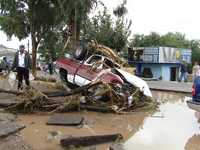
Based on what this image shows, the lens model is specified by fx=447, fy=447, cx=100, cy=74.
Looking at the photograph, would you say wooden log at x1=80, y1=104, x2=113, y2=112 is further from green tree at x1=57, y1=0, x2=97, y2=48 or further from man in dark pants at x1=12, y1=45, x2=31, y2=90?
green tree at x1=57, y1=0, x2=97, y2=48

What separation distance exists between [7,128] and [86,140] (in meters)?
1.76

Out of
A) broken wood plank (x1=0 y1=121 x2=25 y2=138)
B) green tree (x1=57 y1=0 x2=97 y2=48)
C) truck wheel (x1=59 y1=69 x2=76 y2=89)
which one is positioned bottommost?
broken wood plank (x1=0 y1=121 x2=25 y2=138)

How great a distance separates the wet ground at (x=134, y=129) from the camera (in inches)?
362

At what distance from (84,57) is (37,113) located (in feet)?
15.9

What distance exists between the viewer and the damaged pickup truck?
14.4 m

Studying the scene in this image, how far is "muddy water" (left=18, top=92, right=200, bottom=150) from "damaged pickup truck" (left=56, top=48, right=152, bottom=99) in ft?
3.33

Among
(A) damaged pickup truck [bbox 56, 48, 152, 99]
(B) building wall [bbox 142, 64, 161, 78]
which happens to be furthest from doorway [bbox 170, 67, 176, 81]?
(A) damaged pickup truck [bbox 56, 48, 152, 99]

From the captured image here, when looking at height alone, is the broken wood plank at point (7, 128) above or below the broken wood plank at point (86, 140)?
above

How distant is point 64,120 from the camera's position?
37.1 ft

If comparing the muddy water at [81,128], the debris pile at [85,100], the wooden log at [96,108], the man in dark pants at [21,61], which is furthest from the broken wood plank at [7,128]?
the man in dark pants at [21,61]

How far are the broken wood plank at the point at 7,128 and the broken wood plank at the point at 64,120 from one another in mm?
1134

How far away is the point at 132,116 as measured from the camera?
13.5 m

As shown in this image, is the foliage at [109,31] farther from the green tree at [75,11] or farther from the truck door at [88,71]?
the truck door at [88,71]

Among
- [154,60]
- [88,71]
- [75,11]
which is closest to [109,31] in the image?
[154,60]
